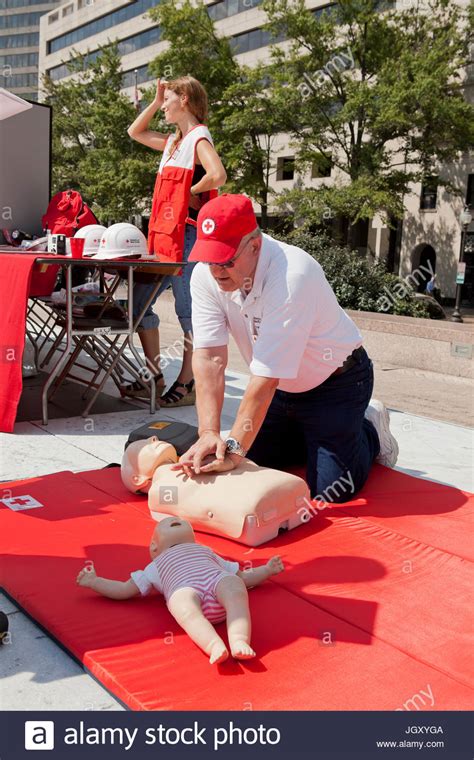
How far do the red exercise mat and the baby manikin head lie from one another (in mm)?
153

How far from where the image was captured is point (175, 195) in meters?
5.71

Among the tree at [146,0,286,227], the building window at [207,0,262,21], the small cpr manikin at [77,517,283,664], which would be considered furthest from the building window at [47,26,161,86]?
the small cpr manikin at [77,517,283,664]

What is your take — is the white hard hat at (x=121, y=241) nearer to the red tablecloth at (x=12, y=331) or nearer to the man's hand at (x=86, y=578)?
the red tablecloth at (x=12, y=331)

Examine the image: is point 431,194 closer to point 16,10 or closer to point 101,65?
point 101,65

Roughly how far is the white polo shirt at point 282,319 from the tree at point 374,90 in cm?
2043

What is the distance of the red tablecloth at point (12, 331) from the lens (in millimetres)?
4930

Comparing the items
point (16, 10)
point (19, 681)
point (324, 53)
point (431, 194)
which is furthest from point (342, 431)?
point (16, 10)

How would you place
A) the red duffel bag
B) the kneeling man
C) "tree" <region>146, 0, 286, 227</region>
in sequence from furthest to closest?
"tree" <region>146, 0, 286, 227</region> < the red duffel bag < the kneeling man

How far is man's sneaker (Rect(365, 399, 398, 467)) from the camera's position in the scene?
167 inches

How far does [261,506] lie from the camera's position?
10.3 feet

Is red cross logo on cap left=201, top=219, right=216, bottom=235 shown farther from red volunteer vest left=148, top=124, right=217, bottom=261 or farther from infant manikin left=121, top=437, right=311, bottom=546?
red volunteer vest left=148, top=124, right=217, bottom=261

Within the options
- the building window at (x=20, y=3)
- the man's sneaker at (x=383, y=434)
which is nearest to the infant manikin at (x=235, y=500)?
A: the man's sneaker at (x=383, y=434)

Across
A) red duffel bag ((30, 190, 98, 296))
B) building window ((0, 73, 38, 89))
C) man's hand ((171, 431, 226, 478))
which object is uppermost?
building window ((0, 73, 38, 89))

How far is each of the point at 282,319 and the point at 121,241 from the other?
269 cm
